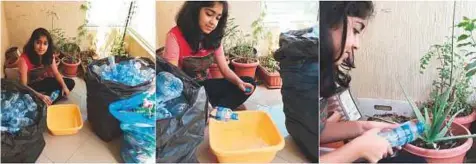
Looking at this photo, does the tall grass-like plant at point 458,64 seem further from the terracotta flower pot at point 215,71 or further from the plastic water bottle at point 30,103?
the plastic water bottle at point 30,103

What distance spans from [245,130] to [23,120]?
784mm

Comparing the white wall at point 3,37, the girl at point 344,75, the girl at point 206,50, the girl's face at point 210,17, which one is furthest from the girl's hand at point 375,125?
the white wall at point 3,37

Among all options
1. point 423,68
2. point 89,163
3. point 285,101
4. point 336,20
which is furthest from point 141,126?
point 423,68

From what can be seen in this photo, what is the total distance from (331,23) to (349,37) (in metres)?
0.08

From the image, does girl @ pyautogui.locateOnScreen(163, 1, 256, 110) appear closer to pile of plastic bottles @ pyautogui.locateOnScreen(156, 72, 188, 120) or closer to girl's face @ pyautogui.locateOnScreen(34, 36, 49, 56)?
pile of plastic bottles @ pyautogui.locateOnScreen(156, 72, 188, 120)

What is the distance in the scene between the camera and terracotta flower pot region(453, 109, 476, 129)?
1.80 m

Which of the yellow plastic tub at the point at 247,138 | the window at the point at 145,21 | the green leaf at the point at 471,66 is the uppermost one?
the window at the point at 145,21

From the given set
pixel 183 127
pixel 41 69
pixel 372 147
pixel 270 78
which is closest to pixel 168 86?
pixel 183 127

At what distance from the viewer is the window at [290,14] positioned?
1750 mm

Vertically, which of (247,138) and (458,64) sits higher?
(458,64)

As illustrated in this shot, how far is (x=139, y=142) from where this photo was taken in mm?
1767

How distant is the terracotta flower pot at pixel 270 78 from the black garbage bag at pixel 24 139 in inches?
31.0

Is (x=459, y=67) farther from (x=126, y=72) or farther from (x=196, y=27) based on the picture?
(x=126, y=72)

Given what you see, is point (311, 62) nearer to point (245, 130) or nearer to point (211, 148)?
point (245, 130)
